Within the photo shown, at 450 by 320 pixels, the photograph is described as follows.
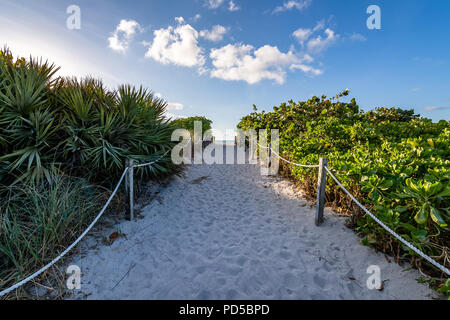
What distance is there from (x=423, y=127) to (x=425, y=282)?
15.1ft

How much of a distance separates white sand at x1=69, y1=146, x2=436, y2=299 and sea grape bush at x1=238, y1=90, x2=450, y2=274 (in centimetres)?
34

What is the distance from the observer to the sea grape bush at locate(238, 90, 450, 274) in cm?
227

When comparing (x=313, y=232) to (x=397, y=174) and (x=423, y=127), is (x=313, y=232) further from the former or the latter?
(x=423, y=127)

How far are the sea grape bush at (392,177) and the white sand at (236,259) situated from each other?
0.34m

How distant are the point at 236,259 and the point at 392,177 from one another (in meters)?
2.36

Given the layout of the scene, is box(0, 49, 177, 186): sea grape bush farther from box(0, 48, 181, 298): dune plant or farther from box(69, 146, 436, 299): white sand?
box(69, 146, 436, 299): white sand

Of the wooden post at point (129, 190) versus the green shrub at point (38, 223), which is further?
the wooden post at point (129, 190)

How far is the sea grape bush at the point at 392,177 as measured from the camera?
7.44 ft

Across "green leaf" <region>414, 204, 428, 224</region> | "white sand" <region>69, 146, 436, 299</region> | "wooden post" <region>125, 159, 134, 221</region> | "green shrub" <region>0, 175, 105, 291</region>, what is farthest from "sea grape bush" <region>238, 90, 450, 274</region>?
"green shrub" <region>0, 175, 105, 291</region>

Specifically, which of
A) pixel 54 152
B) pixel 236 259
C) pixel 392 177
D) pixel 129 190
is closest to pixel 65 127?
pixel 54 152

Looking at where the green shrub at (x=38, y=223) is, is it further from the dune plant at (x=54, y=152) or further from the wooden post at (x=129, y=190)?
the wooden post at (x=129, y=190)

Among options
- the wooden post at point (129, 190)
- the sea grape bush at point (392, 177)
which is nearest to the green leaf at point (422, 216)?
the sea grape bush at point (392, 177)

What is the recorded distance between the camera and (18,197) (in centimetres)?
326

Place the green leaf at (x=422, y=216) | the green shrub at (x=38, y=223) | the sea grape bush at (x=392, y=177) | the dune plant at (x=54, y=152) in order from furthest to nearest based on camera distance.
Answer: the dune plant at (x=54, y=152), the green shrub at (x=38, y=223), the sea grape bush at (x=392, y=177), the green leaf at (x=422, y=216)
